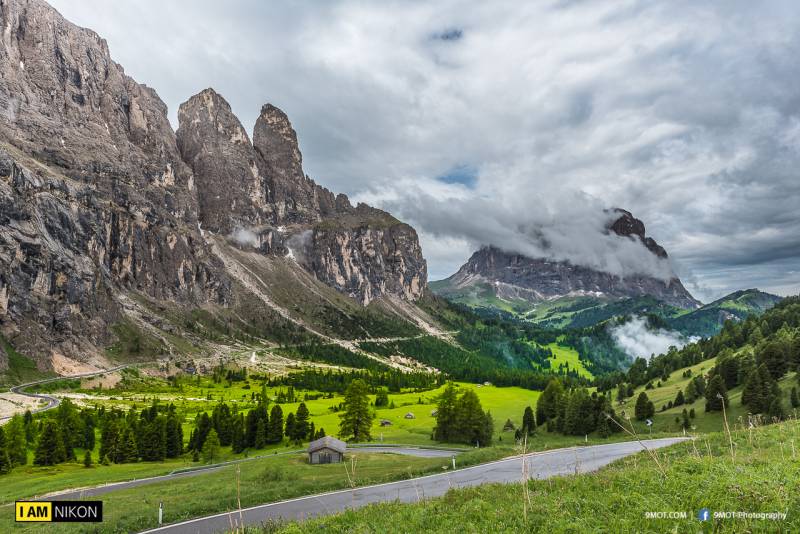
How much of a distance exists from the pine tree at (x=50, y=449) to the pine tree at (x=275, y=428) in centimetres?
2751

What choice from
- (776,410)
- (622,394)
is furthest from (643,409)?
(622,394)

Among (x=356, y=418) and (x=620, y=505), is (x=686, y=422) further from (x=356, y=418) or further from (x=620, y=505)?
(x=620, y=505)

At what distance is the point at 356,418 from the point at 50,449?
137 ft

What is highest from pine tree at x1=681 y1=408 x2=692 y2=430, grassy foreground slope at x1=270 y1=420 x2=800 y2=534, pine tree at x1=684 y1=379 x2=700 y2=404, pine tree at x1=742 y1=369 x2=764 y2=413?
grassy foreground slope at x1=270 y1=420 x2=800 y2=534

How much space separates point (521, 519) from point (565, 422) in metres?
63.6

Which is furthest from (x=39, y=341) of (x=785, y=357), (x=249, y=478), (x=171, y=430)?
(x=785, y=357)

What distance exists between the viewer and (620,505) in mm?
11602

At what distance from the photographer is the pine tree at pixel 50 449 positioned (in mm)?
58344

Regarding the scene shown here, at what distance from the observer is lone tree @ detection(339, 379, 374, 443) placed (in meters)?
68.4

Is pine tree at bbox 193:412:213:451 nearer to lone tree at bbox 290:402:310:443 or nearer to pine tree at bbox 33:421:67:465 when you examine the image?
→ lone tree at bbox 290:402:310:443

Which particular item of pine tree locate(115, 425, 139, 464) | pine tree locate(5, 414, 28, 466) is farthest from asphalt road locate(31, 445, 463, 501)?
pine tree locate(5, 414, 28, 466)

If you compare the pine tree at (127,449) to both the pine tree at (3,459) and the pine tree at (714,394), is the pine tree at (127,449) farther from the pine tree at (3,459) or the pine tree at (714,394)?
the pine tree at (714,394)

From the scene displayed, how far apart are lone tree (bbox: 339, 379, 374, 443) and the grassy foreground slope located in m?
53.0

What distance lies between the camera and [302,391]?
489ft
